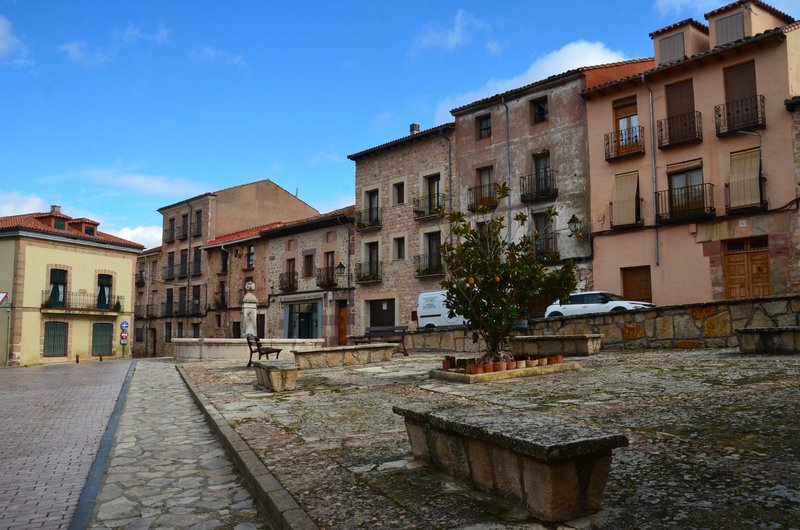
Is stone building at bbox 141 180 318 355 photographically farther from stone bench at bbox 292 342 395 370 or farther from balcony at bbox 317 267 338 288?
stone bench at bbox 292 342 395 370

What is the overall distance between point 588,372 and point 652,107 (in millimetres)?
16696

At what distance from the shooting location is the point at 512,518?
10.2 ft

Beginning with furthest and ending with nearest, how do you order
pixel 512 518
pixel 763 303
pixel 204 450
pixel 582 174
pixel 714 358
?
pixel 582 174 → pixel 763 303 → pixel 714 358 → pixel 204 450 → pixel 512 518

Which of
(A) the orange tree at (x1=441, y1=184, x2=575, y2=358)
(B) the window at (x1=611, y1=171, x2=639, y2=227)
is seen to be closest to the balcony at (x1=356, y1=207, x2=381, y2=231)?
(B) the window at (x1=611, y1=171, x2=639, y2=227)

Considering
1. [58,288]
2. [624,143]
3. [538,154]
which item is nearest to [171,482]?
[624,143]

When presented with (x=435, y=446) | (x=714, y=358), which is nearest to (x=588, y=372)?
(x=714, y=358)

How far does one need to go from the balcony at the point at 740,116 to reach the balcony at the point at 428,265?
12.3m

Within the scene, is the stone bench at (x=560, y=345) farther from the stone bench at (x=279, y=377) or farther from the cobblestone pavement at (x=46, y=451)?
the cobblestone pavement at (x=46, y=451)

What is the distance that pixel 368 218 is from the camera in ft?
106

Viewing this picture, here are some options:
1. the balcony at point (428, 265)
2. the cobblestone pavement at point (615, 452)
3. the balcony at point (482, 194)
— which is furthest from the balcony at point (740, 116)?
A: the cobblestone pavement at point (615, 452)

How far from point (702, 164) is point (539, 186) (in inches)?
253

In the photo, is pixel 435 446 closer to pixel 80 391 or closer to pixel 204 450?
pixel 204 450

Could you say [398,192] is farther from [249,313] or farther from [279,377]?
[279,377]

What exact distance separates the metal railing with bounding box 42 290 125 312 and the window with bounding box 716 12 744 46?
33770 millimetres
